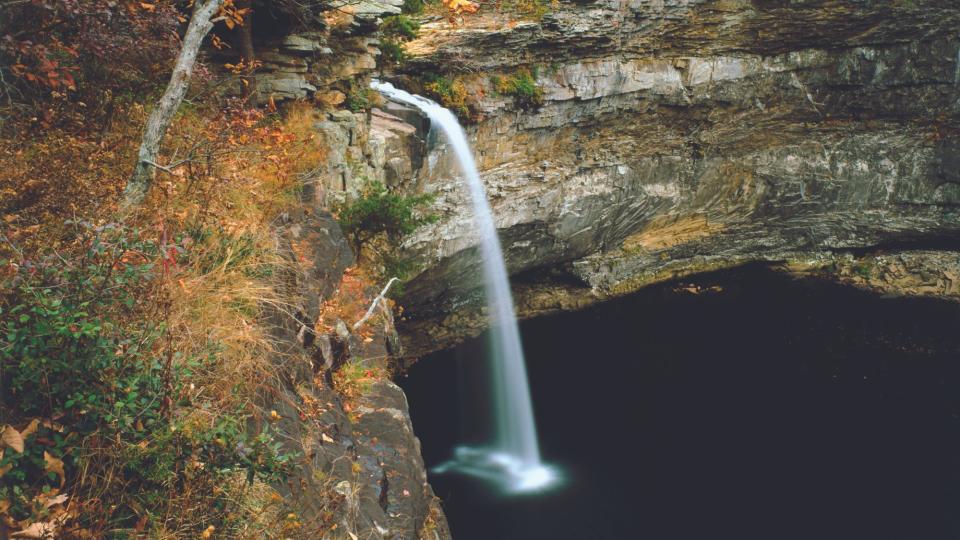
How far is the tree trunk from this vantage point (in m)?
4.79

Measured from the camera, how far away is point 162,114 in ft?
16.1

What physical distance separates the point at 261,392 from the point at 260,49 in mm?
6603

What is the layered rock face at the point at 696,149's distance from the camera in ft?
47.6

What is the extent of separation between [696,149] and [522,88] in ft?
18.7

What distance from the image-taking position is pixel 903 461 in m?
13.2

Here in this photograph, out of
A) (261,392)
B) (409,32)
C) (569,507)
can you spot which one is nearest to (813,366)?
(569,507)

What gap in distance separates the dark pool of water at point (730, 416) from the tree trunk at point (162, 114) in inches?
334

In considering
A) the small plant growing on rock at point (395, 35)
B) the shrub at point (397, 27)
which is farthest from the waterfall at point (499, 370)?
the shrub at point (397, 27)

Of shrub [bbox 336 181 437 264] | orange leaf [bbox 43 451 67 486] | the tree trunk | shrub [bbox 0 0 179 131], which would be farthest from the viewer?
shrub [bbox 336 181 437 264]

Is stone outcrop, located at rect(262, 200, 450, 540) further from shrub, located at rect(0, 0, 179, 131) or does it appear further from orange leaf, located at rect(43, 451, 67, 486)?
shrub, located at rect(0, 0, 179, 131)

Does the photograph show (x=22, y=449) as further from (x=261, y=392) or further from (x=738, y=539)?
(x=738, y=539)

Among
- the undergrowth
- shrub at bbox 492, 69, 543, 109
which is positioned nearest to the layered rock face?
shrub at bbox 492, 69, 543, 109

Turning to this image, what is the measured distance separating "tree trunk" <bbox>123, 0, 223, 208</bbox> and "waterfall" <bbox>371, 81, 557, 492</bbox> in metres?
7.85

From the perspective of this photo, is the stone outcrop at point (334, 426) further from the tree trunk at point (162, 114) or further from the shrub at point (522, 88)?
the shrub at point (522, 88)
